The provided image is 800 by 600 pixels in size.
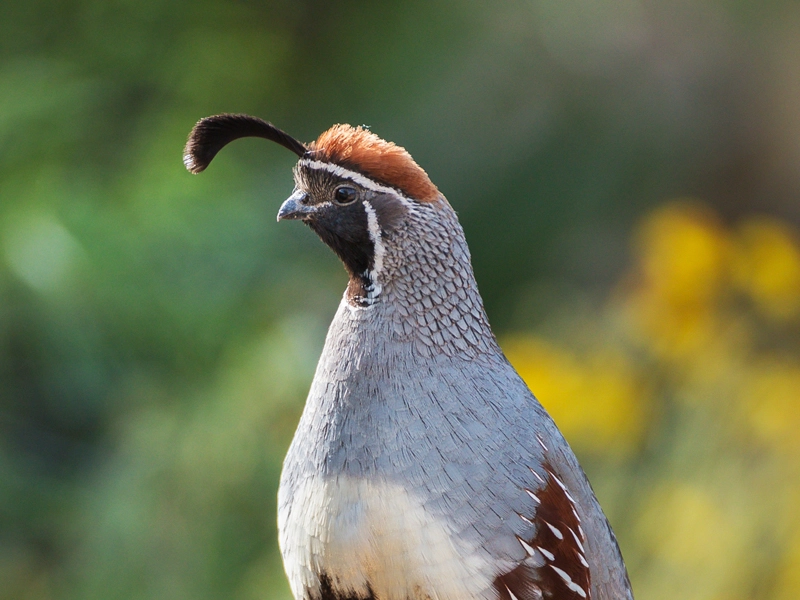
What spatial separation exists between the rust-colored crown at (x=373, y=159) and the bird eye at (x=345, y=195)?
0.03 metres

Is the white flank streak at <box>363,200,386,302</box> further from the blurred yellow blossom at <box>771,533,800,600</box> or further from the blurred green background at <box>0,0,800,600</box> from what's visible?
the blurred yellow blossom at <box>771,533,800,600</box>

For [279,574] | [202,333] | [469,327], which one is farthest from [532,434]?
[202,333]

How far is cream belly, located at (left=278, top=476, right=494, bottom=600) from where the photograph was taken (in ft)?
4.59

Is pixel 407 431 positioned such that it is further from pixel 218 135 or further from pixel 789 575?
pixel 789 575

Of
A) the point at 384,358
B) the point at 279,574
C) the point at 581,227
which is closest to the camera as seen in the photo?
the point at 384,358

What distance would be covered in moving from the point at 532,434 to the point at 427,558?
26 cm

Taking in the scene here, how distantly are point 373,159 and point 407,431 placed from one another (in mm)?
394

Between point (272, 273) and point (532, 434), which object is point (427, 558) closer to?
point (532, 434)

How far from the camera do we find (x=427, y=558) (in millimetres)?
1397

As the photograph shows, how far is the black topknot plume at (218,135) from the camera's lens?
1.56 meters

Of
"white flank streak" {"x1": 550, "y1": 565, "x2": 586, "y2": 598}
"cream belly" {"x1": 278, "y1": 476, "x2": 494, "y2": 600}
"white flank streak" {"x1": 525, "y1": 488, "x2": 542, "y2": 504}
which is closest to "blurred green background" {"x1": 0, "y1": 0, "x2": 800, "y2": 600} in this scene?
"white flank streak" {"x1": 550, "y1": 565, "x2": 586, "y2": 598}

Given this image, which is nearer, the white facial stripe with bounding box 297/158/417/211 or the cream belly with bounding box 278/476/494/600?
the cream belly with bounding box 278/476/494/600

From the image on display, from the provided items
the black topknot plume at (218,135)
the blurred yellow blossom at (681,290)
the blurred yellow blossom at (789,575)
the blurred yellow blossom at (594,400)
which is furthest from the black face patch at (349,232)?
the blurred yellow blossom at (789,575)

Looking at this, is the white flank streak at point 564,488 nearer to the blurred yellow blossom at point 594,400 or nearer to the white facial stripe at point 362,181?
the white facial stripe at point 362,181
